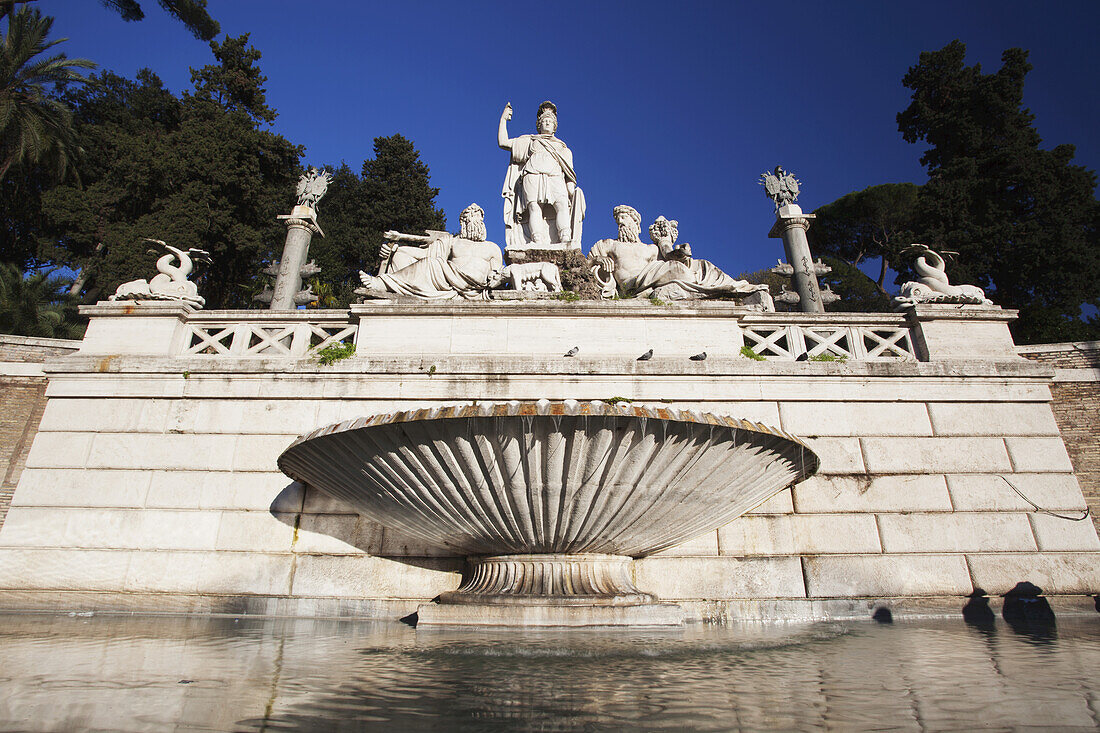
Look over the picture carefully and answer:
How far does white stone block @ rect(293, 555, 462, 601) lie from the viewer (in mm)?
6457

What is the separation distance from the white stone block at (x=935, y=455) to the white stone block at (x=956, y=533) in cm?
54

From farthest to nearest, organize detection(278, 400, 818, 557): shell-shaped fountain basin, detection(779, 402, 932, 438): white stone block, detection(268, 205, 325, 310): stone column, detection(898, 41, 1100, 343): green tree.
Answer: detection(898, 41, 1100, 343): green tree < detection(268, 205, 325, 310): stone column < detection(779, 402, 932, 438): white stone block < detection(278, 400, 818, 557): shell-shaped fountain basin

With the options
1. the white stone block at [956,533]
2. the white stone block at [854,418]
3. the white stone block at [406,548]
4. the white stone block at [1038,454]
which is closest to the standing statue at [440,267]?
the white stone block at [406,548]

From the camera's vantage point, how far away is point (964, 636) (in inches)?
193

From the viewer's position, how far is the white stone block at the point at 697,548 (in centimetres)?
661

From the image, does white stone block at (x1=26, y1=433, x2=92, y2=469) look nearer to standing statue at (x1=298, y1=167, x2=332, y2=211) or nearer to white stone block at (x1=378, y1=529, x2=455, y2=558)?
white stone block at (x1=378, y1=529, x2=455, y2=558)

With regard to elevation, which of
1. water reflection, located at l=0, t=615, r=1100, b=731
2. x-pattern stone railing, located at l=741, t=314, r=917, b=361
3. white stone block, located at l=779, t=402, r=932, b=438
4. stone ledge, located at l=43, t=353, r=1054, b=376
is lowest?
water reflection, located at l=0, t=615, r=1100, b=731

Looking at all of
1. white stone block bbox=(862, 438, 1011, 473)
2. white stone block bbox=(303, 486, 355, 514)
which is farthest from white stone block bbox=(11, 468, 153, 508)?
white stone block bbox=(862, 438, 1011, 473)

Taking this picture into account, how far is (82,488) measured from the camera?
23.2 feet

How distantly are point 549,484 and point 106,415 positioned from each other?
608 centimetres

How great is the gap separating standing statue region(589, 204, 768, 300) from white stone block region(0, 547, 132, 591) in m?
6.87

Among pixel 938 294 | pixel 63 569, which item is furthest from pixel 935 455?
pixel 63 569

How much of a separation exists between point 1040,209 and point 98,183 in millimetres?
41573

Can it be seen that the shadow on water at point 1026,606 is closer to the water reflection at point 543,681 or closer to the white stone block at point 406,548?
the water reflection at point 543,681
